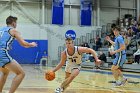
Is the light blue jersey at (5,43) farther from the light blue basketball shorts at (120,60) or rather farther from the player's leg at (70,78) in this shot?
the light blue basketball shorts at (120,60)

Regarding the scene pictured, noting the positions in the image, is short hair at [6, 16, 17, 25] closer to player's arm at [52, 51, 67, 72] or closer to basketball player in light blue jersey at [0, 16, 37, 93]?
basketball player in light blue jersey at [0, 16, 37, 93]

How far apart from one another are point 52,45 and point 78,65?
26049 mm

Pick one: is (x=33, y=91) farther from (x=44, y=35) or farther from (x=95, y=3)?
(x=95, y=3)

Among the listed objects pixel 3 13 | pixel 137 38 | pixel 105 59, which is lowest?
pixel 105 59

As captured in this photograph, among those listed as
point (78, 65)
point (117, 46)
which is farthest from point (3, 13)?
point (78, 65)

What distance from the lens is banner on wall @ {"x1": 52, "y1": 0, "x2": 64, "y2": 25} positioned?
3422 centimetres

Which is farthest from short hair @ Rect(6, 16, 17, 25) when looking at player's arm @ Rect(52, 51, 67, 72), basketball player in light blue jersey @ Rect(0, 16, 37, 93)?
player's arm @ Rect(52, 51, 67, 72)

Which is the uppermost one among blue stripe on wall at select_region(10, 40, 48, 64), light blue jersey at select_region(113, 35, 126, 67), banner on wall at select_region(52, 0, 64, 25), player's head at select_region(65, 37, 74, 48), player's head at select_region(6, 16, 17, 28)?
banner on wall at select_region(52, 0, 64, 25)

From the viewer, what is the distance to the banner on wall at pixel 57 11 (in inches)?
1347

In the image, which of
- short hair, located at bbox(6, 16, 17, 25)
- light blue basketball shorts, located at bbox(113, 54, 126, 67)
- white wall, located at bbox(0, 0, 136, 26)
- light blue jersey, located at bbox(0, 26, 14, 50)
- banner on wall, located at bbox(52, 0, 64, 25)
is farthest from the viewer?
banner on wall, located at bbox(52, 0, 64, 25)

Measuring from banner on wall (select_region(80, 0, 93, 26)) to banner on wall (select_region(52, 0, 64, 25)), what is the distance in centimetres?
215

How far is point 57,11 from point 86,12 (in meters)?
3.18

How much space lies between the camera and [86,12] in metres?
35.5

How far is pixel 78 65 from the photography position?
847cm
